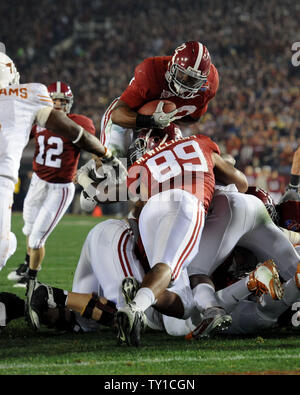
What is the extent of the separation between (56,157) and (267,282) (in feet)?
10.5

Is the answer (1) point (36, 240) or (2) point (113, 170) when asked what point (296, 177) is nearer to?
(2) point (113, 170)

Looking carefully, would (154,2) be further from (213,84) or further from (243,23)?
(213,84)

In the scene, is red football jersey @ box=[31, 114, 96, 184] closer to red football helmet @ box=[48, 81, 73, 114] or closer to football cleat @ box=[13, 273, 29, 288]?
red football helmet @ box=[48, 81, 73, 114]

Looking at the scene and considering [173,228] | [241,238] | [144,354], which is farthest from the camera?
[241,238]

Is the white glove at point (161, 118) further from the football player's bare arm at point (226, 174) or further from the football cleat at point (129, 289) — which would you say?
the football cleat at point (129, 289)

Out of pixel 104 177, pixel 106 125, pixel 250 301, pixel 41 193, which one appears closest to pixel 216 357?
pixel 250 301

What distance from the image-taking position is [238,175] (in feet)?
12.3

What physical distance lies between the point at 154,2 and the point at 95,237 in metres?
17.8

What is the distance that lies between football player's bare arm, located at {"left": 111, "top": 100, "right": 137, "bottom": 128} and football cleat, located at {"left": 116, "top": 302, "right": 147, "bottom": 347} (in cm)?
199

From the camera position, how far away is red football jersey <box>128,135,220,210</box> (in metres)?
3.36

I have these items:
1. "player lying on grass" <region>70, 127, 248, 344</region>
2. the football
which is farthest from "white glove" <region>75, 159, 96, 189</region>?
the football

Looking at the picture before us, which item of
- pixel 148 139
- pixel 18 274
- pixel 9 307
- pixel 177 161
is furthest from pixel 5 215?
pixel 18 274

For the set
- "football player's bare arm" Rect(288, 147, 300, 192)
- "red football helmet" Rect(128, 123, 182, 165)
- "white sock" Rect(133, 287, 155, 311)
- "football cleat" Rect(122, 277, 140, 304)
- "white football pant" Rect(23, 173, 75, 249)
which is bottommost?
"white football pant" Rect(23, 173, 75, 249)

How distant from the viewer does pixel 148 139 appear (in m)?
4.52
